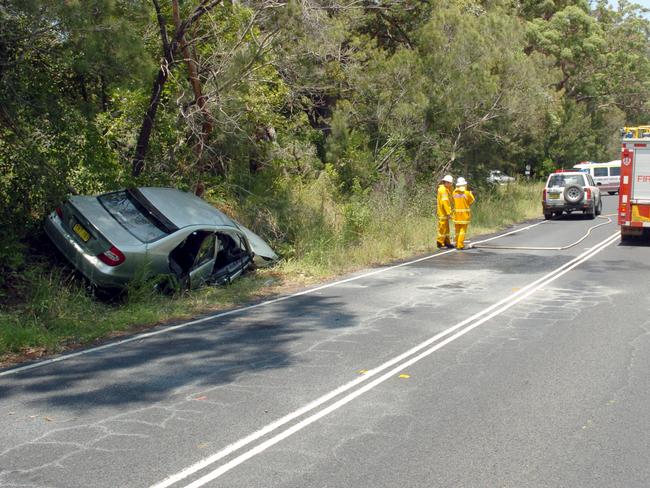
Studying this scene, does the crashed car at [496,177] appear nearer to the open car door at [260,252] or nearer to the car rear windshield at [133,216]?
the open car door at [260,252]

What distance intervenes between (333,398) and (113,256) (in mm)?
5159

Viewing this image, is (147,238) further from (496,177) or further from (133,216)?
(496,177)

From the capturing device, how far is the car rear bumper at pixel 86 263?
10617 mm

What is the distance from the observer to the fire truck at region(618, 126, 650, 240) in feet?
61.9

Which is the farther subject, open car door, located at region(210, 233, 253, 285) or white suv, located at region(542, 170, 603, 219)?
white suv, located at region(542, 170, 603, 219)

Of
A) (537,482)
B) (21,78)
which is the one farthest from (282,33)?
(537,482)

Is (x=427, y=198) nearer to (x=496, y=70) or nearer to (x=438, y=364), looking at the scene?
(x=496, y=70)

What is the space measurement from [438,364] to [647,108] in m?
52.9

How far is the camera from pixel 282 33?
14891 mm

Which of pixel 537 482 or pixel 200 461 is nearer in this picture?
pixel 537 482

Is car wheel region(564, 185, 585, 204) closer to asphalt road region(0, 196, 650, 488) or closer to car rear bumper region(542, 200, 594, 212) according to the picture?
car rear bumper region(542, 200, 594, 212)

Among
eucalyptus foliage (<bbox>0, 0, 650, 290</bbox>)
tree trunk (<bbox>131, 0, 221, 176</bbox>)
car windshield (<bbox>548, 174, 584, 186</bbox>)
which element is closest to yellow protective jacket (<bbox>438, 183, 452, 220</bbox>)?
eucalyptus foliage (<bbox>0, 0, 650, 290</bbox>)

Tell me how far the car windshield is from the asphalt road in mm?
18063

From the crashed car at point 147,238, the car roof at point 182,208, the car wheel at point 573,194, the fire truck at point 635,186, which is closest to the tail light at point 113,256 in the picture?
the crashed car at point 147,238
